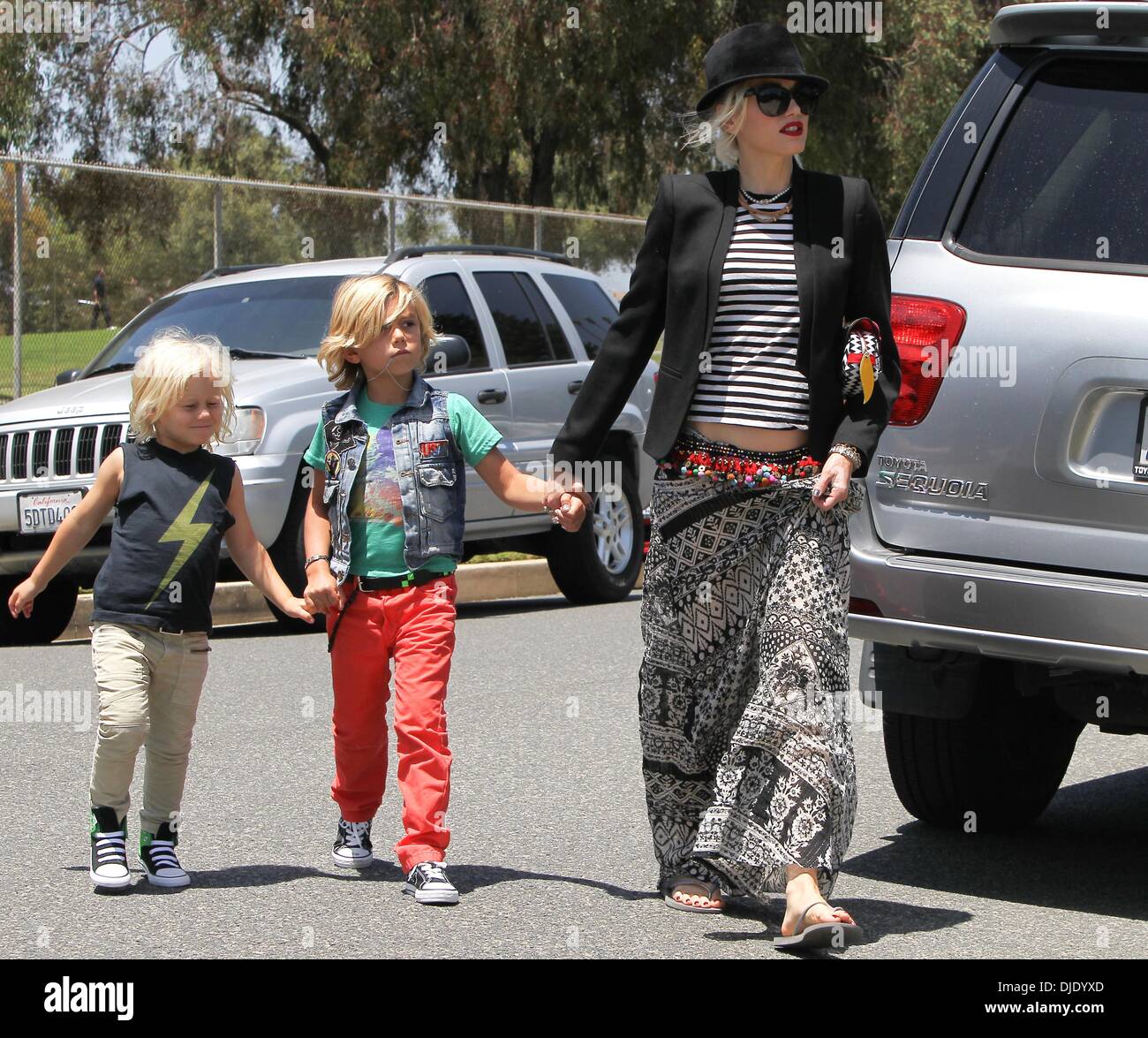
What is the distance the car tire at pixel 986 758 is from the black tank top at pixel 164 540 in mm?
1893

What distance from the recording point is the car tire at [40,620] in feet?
33.4

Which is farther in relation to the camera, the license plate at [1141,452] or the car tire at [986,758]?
the car tire at [986,758]

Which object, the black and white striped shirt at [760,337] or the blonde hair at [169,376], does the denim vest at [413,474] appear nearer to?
the blonde hair at [169,376]

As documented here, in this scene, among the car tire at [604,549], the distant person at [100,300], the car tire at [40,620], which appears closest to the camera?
the car tire at [40,620]

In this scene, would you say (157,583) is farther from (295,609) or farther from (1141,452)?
(1141,452)

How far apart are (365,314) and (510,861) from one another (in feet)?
5.11

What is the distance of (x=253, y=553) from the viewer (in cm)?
518

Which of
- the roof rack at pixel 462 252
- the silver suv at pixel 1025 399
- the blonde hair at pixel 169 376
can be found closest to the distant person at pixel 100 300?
the roof rack at pixel 462 252

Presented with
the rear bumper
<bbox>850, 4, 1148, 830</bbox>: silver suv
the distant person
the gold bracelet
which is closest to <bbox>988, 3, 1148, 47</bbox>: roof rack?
<bbox>850, 4, 1148, 830</bbox>: silver suv

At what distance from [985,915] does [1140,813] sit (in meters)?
1.60

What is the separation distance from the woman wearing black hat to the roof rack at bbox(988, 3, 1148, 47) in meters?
0.63

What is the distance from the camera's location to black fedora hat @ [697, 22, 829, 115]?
4.48m
